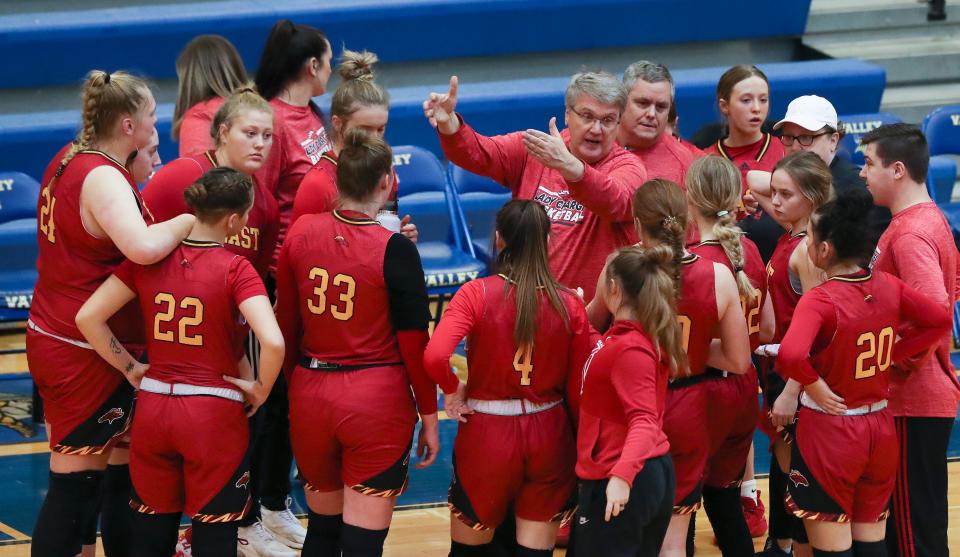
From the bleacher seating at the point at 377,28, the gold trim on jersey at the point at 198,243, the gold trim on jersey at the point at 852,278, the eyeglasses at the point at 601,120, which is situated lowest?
the gold trim on jersey at the point at 852,278

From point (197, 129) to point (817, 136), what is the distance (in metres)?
2.23

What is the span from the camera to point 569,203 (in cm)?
395

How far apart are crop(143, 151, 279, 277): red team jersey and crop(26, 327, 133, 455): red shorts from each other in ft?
1.68

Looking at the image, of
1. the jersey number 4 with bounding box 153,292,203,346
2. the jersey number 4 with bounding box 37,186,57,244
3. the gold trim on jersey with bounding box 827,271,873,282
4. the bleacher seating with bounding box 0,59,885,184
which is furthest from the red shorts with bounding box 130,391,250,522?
the bleacher seating with bounding box 0,59,885,184

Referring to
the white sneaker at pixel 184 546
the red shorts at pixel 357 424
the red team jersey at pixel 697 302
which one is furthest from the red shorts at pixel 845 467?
the white sneaker at pixel 184 546

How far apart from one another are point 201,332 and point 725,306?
4.98 ft

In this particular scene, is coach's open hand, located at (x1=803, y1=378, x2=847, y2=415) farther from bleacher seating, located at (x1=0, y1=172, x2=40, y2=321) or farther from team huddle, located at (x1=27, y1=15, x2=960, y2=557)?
bleacher seating, located at (x1=0, y1=172, x2=40, y2=321)

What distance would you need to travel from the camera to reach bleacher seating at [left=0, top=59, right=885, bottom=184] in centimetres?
741

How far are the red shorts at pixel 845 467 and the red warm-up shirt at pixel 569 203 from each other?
2.69 feet

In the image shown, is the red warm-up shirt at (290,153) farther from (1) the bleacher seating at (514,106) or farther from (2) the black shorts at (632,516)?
(1) the bleacher seating at (514,106)

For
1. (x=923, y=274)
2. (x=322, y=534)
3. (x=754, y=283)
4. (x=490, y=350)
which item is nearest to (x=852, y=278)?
(x=923, y=274)

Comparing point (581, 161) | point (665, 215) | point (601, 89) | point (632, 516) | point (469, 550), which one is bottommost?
point (469, 550)

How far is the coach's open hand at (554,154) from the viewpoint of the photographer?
358cm

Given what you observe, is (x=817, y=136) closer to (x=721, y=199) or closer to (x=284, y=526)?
(x=721, y=199)
